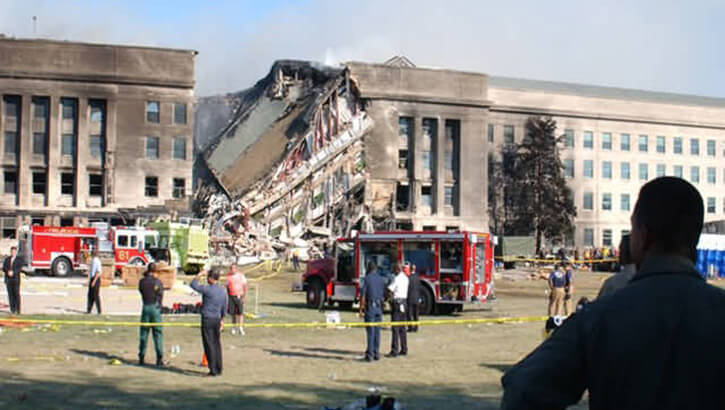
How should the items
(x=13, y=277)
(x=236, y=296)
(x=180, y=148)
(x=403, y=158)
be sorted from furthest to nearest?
(x=403, y=158)
(x=180, y=148)
(x=13, y=277)
(x=236, y=296)

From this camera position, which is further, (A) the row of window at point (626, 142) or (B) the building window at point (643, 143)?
(B) the building window at point (643, 143)

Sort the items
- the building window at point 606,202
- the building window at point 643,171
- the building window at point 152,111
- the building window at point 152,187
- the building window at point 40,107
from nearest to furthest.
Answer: the building window at point 40,107
the building window at point 152,187
the building window at point 152,111
the building window at point 606,202
the building window at point 643,171

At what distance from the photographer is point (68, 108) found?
67.2m

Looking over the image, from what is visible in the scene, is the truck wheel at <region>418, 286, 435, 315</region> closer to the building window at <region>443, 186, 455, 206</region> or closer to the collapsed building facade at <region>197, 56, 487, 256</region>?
the collapsed building facade at <region>197, 56, 487, 256</region>

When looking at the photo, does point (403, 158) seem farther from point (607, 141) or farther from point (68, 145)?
point (68, 145)

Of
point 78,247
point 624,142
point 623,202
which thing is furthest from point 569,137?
point 78,247

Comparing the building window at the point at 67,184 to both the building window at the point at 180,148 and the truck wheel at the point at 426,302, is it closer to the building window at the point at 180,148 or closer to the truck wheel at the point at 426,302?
the building window at the point at 180,148

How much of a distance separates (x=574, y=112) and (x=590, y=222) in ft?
37.3

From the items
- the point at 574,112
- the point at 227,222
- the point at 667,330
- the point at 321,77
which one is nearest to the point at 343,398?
the point at 667,330

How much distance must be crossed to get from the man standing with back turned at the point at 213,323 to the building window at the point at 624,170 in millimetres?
78978

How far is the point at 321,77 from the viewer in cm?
7456

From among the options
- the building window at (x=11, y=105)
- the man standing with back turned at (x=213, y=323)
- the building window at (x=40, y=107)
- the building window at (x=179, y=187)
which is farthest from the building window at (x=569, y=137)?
the man standing with back turned at (x=213, y=323)

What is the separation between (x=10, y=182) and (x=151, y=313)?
55051 mm

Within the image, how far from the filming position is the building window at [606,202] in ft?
290
